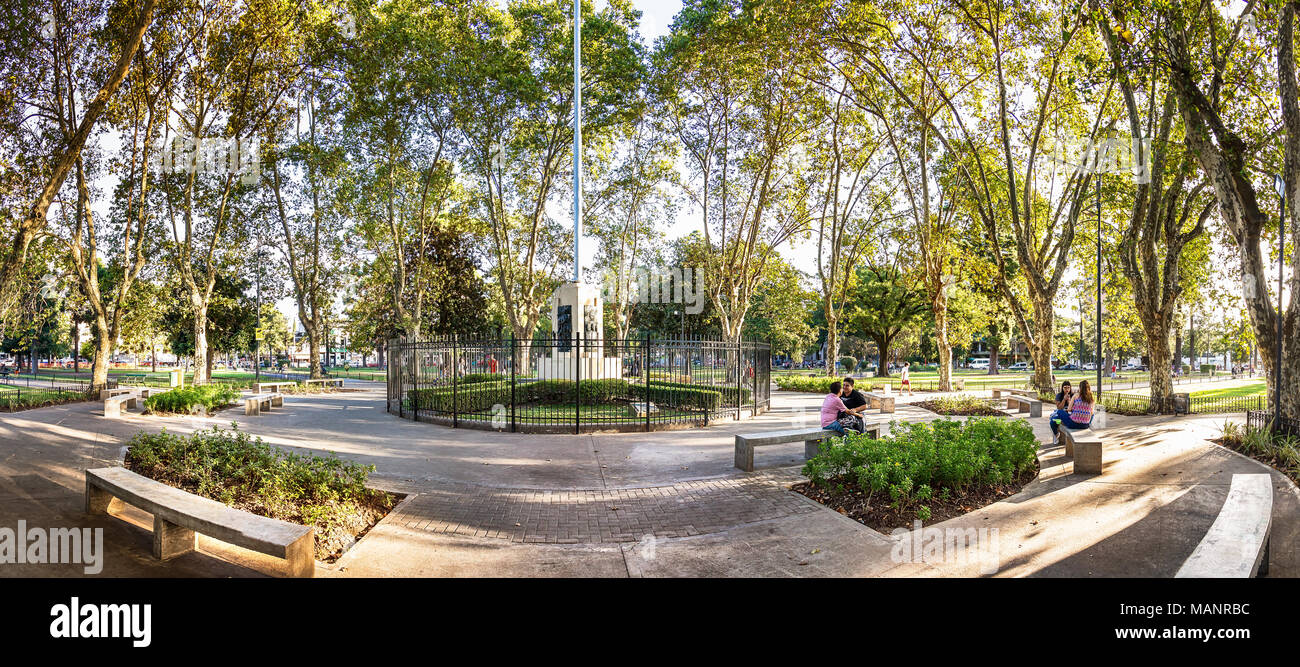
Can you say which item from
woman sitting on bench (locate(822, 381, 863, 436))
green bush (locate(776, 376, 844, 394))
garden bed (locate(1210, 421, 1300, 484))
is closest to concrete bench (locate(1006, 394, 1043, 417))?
garden bed (locate(1210, 421, 1300, 484))

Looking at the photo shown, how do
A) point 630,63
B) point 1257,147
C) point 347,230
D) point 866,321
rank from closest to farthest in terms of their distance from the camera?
point 1257,147
point 630,63
point 347,230
point 866,321

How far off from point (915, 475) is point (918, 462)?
0.16 meters

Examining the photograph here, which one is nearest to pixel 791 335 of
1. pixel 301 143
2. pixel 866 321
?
pixel 866 321

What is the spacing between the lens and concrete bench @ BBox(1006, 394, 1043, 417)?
15922 mm

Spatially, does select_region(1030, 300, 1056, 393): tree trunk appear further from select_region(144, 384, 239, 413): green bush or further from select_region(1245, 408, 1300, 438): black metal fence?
select_region(144, 384, 239, 413): green bush

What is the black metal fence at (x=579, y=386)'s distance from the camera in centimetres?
1352

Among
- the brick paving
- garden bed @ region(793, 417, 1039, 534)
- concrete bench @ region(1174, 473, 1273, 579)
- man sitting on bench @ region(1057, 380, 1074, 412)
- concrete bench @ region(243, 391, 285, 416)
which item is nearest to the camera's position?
concrete bench @ region(1174, 473, 1273, 579)

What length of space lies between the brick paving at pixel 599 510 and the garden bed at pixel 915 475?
0.49m

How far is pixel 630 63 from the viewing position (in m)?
22.4

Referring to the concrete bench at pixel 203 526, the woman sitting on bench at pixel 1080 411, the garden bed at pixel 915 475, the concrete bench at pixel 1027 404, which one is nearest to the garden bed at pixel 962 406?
the concrete bench at pixel 1027 404

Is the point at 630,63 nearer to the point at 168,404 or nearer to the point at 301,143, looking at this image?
the point at 301,143

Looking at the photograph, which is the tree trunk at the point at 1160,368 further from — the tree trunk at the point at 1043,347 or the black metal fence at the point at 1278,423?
the black metal fence at the point at 1278,423

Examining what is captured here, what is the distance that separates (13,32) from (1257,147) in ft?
88.6

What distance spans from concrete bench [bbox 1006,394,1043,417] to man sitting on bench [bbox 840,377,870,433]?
899 centimetres
